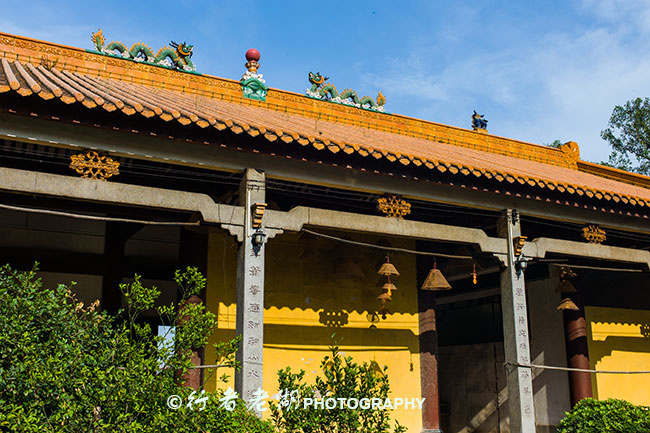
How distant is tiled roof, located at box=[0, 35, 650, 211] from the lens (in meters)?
7.34

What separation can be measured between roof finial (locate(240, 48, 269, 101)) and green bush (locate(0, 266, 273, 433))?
24.4 feet

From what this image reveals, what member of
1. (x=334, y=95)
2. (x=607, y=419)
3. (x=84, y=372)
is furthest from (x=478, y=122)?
(x=84, y=372)

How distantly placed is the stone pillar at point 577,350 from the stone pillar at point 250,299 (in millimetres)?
6987

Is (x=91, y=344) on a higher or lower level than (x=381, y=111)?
lower

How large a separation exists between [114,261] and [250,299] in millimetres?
3524

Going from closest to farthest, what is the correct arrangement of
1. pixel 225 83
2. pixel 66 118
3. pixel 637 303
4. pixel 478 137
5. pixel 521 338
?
pixel 66 118 → pixel 521 338 → pixel 225 83 → pixel 637 303 → pixel 478 137

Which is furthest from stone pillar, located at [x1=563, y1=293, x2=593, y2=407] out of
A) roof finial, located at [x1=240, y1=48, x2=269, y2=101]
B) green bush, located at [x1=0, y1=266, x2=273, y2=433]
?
green bush, located at [x1=0, y1=266, x2=273, y2=433]

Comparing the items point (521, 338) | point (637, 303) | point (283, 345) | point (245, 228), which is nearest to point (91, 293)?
point (283, 345)

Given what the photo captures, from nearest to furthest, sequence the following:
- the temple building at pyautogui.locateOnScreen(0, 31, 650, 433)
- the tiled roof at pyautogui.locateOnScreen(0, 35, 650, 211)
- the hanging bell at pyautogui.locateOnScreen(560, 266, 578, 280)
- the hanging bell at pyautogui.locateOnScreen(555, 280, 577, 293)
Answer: the tiled roof at pyautogui.locateOnScreen(0, 35, 650, 211), the temple building at pyautogui.locateOnScreen(0, 31, 650, 433), the hanging bell at pyautogui.locateOnScreen(555, 280, 577, 293), the hanging bell at pyautogui.locateOnScreen(560, 266, 578, 280)

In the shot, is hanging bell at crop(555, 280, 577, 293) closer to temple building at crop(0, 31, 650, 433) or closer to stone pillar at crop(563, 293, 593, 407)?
temple building at crop(0, 31, 650, 433)

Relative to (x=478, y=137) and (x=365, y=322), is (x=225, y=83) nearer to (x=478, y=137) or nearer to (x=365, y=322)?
(x=365, y=322)

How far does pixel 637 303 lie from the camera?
13594mm

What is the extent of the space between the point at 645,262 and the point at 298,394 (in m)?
7.12

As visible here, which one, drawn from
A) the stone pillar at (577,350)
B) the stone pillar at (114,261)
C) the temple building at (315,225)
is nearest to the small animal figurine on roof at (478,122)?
the temple building at (315,225)
